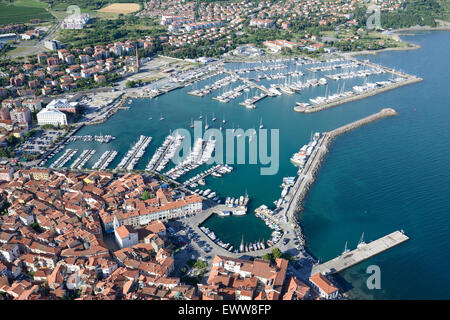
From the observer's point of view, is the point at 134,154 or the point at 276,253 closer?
the point at 276,253

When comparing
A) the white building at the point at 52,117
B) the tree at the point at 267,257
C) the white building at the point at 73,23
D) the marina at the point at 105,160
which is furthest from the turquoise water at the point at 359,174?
the white building at the point at 73,23

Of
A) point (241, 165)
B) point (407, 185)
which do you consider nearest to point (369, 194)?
point (407, 185)

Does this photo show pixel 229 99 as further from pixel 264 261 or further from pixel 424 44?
pixel 424 44

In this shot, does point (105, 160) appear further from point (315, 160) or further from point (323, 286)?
point (323, 286)

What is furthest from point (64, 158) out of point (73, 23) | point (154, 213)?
point (73, 23)

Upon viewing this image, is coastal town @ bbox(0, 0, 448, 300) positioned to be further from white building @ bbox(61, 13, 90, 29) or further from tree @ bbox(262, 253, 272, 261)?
white building @ bbox(61, 13, 90, 29)
